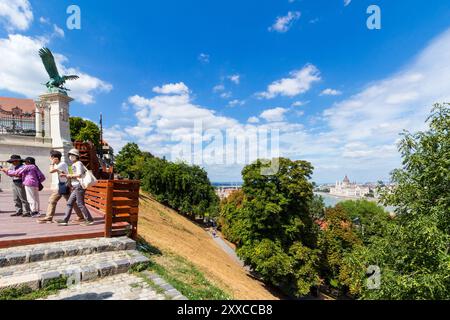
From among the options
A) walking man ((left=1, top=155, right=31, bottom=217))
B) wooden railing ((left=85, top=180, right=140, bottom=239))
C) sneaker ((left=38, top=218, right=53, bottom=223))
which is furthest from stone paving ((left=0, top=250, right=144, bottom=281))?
walking man ((left=1, top=155, right=31, bottom=217))

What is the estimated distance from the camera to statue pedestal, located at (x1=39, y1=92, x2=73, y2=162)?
14609mm

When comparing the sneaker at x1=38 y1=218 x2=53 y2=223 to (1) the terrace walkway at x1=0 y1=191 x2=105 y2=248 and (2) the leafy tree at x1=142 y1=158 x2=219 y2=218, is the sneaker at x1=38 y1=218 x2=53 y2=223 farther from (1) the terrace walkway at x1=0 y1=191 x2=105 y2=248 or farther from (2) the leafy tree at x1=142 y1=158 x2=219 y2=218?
(2) the leafy tree at x1=142 y1=158 x2=219 y2=218

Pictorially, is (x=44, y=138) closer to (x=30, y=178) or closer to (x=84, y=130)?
(x=30, y=178)

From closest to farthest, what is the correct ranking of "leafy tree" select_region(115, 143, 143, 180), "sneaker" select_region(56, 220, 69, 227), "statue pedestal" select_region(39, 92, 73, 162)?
"sneaker" select_region(56, 220, 69, 227) < "statue pedestal" select_region(39, 92, 73, 162) < "leafy tree" select_region(115, 143, 143, 180)

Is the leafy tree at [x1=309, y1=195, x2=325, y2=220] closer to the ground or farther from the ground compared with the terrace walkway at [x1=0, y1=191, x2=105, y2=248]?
closer to the ground

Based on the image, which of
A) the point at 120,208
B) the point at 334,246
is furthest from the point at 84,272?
the point at 334,246

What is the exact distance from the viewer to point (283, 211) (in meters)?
17.0

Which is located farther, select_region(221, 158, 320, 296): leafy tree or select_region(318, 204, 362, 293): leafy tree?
select_region(318, 204, 362, 293): leafy tree

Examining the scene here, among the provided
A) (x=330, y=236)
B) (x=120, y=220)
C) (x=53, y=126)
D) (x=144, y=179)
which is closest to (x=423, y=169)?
(x=120, y=220)

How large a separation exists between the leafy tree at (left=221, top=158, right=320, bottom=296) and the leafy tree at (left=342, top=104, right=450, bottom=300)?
850 centimetres

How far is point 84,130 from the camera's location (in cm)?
3834

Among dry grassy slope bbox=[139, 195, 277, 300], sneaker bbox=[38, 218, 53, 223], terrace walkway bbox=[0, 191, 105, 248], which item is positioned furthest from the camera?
dry grassy slope bbox=[139, 195, 277, 300]

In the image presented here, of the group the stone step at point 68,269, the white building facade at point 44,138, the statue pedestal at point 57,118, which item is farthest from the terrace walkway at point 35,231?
the white building facade at point 44,138

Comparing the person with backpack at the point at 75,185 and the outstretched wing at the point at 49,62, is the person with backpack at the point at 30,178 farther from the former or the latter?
the outstretched wing at the point at 49,62
